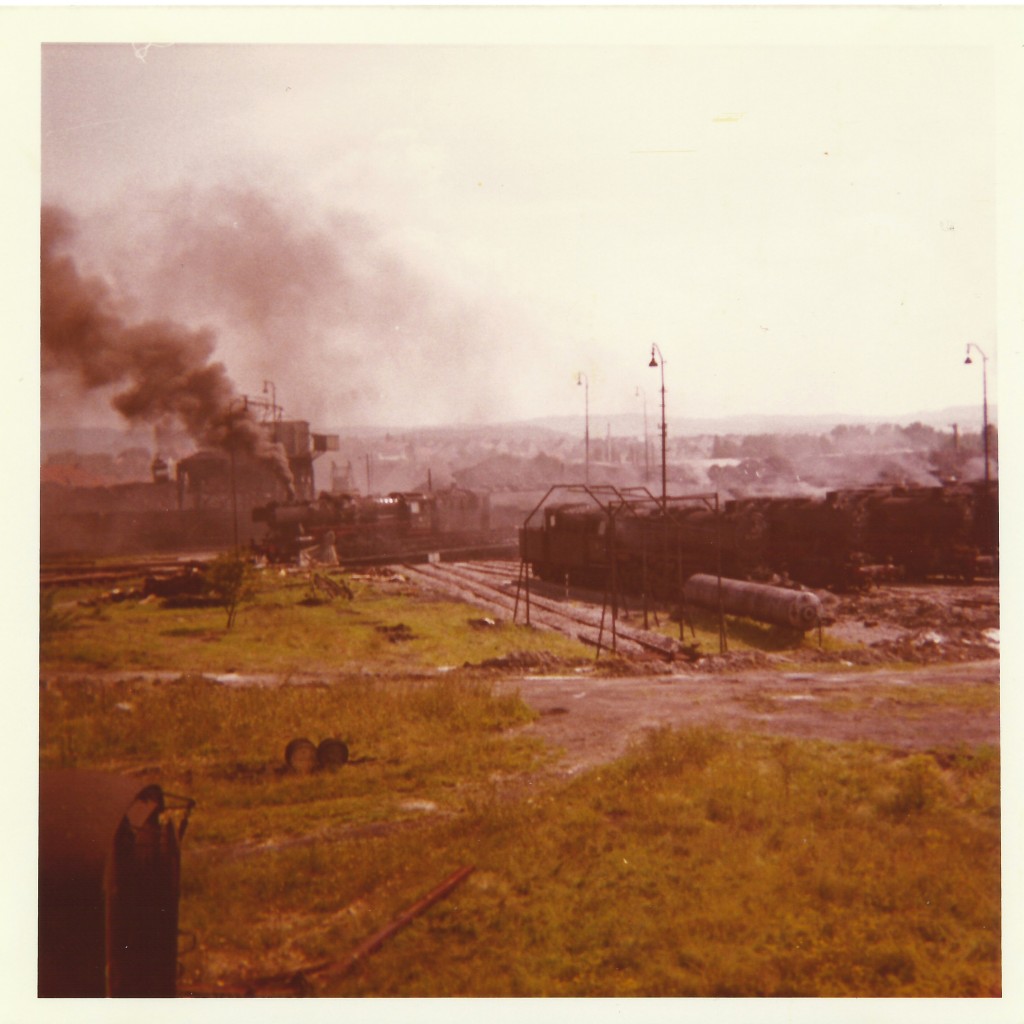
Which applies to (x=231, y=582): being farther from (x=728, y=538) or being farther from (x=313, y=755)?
(x=728, y=538)

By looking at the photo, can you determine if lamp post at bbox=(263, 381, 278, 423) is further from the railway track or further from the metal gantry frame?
the metal gantry frame

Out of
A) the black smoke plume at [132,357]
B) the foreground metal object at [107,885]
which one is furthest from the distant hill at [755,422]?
the foreground metal object at [107,885]

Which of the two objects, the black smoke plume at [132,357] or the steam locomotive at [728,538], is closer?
the black smoke plume at [132,357]

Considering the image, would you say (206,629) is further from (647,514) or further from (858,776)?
(858,776)

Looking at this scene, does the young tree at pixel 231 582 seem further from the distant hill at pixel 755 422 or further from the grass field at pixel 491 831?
the distant hill at pixel 755 422

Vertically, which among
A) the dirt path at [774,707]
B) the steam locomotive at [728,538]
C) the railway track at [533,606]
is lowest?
the dirt path at [774,707]

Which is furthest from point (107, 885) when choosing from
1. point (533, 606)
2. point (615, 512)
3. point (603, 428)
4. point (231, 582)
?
point (603, 428)

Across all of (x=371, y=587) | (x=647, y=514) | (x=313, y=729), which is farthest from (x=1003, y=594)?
(x=313, y=729)
